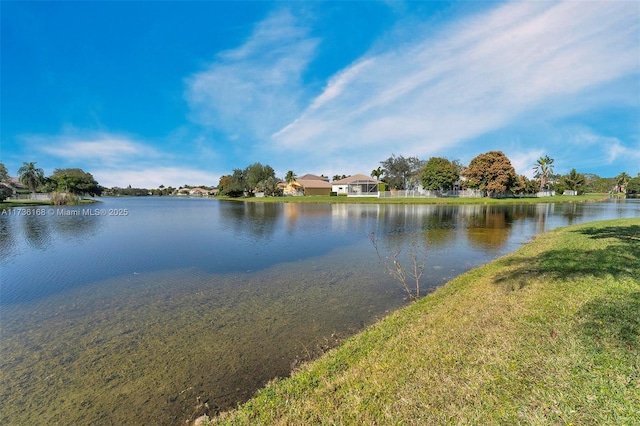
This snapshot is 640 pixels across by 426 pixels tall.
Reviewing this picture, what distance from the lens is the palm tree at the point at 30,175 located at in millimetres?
56938

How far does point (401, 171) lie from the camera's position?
76875mm

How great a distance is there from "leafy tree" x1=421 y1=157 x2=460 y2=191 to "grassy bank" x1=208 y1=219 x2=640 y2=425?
186 ft

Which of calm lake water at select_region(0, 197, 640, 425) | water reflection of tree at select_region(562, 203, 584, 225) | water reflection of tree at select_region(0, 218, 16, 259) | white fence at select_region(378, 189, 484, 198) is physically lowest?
calm lake water at select_region(0, 197, 640, 425)

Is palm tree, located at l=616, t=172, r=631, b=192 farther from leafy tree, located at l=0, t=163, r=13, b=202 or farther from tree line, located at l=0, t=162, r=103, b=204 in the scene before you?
leafy tree, located at l=0, t=163, r=13, b=202

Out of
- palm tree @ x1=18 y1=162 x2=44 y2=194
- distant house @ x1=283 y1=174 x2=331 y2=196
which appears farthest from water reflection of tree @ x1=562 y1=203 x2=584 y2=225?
palm tree @ x1=18 y1=162 x2=44 y2=194

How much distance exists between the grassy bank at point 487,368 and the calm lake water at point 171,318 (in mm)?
1163

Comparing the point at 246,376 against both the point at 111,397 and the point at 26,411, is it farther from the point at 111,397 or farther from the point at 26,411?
the point at 26,411

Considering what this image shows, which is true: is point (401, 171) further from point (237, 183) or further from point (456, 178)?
point (237, 183)

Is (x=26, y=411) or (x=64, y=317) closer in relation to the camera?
(x=26, y=411)

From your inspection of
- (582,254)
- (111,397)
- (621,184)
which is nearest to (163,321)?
(111,397)

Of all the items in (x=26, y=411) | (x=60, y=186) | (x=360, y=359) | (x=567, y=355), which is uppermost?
(x=60, y=186)

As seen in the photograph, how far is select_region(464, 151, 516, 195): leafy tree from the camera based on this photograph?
52594 mm

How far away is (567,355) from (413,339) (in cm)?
181

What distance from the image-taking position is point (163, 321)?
626 cm
